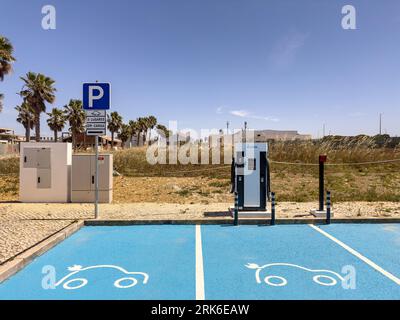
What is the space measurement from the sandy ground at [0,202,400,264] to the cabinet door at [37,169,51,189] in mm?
822

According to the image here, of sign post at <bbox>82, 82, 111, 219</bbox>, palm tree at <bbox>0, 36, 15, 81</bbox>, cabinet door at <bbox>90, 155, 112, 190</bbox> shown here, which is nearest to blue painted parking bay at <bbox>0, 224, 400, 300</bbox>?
sign post at <bbox>82, 82, 111, 219</bbox>

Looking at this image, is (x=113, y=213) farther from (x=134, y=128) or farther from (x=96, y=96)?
(x=134, y=128)

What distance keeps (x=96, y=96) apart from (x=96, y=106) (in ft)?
0.88

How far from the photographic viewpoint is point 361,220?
26.9 ft

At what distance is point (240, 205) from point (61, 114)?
56681 millimetres

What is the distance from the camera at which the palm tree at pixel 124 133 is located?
7269 centimetres

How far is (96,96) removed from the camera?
8.07m

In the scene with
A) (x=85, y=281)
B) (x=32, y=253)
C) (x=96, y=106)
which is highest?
(x=96, y=106)

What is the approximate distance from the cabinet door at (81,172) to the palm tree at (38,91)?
35.3 m

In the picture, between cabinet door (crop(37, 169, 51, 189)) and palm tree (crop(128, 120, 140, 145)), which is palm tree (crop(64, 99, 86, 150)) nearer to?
palm tree (crop(128, 120, 140, 145))

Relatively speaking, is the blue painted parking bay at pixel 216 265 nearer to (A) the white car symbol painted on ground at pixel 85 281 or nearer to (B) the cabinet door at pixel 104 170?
(A) the white car symbol painted on ground at pixel 85 281

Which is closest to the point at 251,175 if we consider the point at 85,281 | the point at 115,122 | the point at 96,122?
the point at 96,122

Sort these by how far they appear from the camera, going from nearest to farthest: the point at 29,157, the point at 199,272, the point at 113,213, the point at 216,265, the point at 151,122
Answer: the point at 199,272
the point at 216,265
the point at 113,213
the point at 29,157
the point at 151,122
